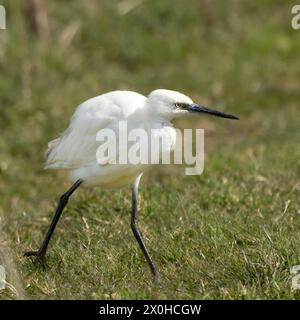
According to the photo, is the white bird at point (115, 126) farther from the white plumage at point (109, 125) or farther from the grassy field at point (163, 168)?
the grassy field at point (163, 168)

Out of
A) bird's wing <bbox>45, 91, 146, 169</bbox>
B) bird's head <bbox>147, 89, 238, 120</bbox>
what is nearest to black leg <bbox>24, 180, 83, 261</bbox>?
bird's wing <bbox>45, 91, 146, 169</bbox>

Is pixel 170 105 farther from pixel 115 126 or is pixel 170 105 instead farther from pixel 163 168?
pixel 163 168

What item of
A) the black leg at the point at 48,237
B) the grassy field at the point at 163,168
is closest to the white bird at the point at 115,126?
the black leg at the point at 48,237

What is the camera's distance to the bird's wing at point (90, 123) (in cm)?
538

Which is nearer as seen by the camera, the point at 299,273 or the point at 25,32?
the point at 299,273

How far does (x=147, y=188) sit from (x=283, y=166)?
1321mm

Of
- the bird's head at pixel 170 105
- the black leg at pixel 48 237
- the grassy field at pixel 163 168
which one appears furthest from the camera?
the black leg at pixel 48 237

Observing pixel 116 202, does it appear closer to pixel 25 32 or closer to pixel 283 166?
pixel 283 166

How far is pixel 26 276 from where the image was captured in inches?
212

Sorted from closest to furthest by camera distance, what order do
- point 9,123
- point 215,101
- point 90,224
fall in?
point 90,224, point 9,123, point 215,101

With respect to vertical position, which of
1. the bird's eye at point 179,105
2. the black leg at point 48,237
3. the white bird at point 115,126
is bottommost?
the black leg at point 48,237

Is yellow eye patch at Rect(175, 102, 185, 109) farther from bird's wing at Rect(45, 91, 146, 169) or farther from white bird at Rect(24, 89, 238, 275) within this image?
bird's wing at Rect(45, 91, 146, 169)

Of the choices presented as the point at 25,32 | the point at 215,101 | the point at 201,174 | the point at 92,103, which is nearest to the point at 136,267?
the point at 92,103
